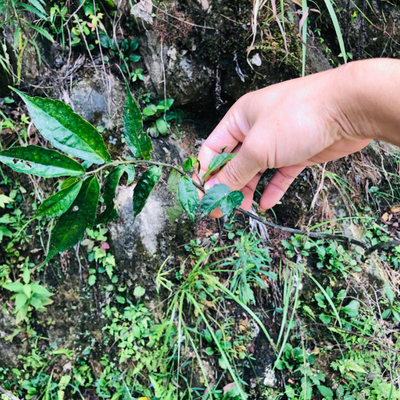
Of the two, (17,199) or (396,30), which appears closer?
(17,199)

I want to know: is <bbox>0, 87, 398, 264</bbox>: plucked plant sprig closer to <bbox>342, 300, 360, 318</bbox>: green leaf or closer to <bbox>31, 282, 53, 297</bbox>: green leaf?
<bbox>31, 282, 53, 297</bbox>: green leaf

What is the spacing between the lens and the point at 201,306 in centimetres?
208

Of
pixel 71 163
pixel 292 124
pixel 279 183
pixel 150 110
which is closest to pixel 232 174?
pixel 292 124

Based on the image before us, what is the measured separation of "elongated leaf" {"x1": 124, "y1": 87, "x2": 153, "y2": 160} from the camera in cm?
85

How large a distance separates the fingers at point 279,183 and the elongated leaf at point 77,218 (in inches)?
54.7

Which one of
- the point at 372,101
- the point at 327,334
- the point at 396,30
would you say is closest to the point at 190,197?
the point at 372,101

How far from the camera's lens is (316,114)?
1.37 m

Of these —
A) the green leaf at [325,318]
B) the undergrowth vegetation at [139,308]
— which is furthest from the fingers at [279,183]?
the green leaf at [325,318]

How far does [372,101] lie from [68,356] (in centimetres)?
235

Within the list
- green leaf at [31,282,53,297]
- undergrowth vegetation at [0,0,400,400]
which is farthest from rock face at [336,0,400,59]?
green leaf at [31,282,53,297]

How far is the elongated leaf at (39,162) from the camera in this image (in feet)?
2.43

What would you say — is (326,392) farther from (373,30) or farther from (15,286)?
(373,30)

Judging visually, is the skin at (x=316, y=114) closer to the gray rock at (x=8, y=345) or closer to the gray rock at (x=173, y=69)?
the gray rock at (x=173, y=69)

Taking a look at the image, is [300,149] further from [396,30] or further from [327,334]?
[396,30]
